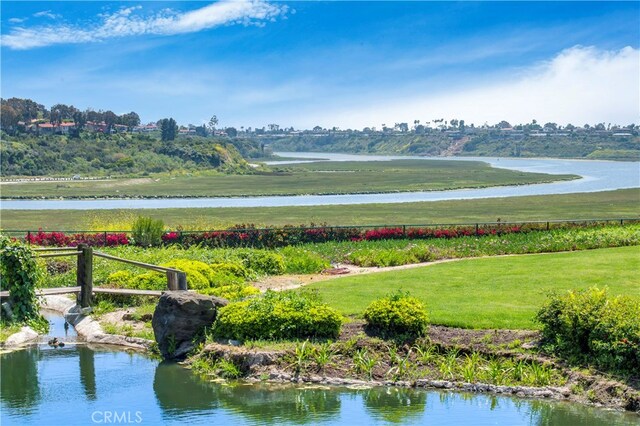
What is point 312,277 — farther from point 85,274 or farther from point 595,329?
point 595,329

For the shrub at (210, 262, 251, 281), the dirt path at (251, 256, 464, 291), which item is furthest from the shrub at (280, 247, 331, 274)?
the shrub at (210, 262, 251, 281)

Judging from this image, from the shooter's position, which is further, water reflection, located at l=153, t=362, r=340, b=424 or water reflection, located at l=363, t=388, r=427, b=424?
water reflection, located at l=153, t=362, r=340, b=424

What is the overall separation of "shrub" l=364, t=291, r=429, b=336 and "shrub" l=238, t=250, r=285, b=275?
1074cm

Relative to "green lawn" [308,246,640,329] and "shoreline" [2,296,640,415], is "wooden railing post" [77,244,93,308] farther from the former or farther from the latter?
"green lawn" [308,246,640,329]

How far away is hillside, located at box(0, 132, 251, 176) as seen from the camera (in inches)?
5994

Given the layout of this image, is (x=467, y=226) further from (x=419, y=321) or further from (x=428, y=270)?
(x=419, y=321)

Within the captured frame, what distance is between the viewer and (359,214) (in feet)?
210

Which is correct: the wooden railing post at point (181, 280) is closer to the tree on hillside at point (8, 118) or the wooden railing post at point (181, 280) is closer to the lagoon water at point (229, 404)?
the lagoon water at point (229, 404)

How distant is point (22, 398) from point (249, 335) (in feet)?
16.2

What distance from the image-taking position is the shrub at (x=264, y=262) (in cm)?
2806

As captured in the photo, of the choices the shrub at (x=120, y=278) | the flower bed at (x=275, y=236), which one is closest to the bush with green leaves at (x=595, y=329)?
the shrub at (x=120, y=278)

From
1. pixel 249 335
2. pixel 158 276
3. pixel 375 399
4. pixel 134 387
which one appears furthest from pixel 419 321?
pixel 158 276

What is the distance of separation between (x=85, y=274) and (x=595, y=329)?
13859 mm

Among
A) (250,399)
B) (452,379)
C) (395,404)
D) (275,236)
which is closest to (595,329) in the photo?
(452,379)
